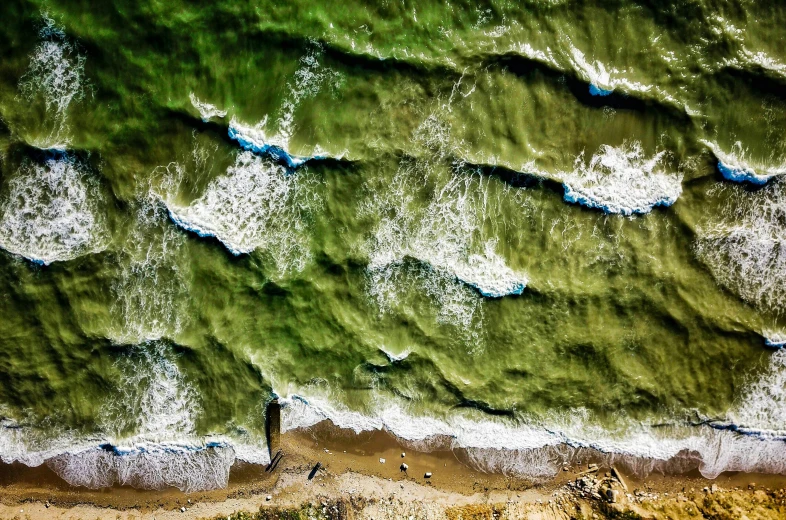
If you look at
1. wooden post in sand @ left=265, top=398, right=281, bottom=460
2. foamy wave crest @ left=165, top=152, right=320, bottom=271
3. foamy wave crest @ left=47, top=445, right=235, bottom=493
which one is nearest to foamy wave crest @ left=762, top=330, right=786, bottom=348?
foamy wave crest @ left=165, top=152, right=320, bottom=271

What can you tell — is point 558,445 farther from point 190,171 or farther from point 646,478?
point 190,171

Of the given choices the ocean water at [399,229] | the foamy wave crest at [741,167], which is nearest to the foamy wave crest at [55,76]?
the ocean water at [399,229]

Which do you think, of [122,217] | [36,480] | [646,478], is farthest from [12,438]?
[646,478]

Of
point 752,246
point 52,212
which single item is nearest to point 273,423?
point 52,212

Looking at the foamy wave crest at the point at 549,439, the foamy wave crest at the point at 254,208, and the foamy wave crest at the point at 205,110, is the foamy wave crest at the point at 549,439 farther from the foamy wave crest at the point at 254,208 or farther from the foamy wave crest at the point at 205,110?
the foamy wave crest at the point at 205,110

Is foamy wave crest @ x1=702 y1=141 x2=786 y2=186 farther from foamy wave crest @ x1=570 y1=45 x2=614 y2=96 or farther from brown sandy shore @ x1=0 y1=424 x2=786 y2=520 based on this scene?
brown sandy shore @ x1=0 y1=424 x2=786 y2=520

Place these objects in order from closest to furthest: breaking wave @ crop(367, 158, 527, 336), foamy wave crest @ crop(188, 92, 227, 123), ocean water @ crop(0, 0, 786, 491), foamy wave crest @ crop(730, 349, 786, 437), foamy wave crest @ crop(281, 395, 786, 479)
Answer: ocean water @ crop(0, 0, 786, 491) < foamy wave crest @ crop(188, 92, 227, 123) < breaking wave @ crop(367, 158, 527, 336) < foamy wave crest @ crop(730, 349, 786, 437) < foamy wave crest @ crop(281, 395, 786, 479)

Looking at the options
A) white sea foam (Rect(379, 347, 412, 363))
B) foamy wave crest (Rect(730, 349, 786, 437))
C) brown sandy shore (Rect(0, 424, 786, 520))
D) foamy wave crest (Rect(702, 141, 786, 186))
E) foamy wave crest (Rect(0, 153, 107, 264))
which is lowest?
brown sandy shore (Rect(0, 424, 786, 520))
